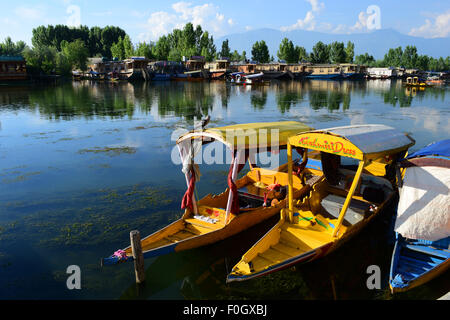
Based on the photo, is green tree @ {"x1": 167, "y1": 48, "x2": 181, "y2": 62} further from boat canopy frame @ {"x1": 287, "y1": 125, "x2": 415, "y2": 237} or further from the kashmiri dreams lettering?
the kashmiri dreams lettering

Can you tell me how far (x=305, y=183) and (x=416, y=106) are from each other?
119 ft

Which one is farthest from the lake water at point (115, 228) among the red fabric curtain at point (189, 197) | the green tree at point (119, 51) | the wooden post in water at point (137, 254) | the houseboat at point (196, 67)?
the green tree at point (119, 51)

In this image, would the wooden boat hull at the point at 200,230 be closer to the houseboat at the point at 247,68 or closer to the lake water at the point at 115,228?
the lake water at the point at 115,228

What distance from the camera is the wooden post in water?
729 cm

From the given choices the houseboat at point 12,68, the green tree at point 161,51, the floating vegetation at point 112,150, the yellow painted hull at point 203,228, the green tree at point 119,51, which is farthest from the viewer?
the green tree at point 119,51

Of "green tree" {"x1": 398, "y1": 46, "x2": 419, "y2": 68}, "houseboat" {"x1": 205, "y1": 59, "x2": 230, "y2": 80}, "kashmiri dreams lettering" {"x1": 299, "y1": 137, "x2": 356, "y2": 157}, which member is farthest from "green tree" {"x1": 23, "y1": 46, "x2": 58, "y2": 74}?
"green tree" {"x1": 398, "y1": 46, "x2": 419, "y2": 68}

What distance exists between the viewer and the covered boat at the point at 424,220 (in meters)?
7.81

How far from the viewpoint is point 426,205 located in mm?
8203

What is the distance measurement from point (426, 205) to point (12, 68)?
7869 centimetres

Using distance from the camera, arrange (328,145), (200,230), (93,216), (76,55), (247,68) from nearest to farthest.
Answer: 1. (328,145)
2. (200,230)
3. (93,216)
4. (76,55)
5. (247,68)

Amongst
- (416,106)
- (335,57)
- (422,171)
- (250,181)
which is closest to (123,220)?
(250,181)

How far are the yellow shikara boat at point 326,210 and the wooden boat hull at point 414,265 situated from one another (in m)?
1.40

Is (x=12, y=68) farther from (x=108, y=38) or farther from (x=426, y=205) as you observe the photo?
(x=426, y=205)

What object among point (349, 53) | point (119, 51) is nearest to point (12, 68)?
point (119, 51)
